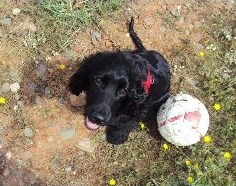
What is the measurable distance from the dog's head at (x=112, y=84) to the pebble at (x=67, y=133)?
0.72 metres

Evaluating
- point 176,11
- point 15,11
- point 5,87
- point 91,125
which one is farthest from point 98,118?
→ point 176,11

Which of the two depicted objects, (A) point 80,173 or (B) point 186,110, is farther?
(A) point 80,173

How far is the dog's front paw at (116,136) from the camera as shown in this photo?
4516mm

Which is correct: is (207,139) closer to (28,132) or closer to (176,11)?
(176,11)

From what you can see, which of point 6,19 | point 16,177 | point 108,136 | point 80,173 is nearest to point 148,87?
point 108,136

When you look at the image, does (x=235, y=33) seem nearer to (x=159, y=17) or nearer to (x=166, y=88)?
(x=159, y=17)

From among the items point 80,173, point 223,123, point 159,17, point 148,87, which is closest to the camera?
point 148,87

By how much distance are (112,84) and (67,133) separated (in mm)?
1081

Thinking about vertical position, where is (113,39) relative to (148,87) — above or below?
below

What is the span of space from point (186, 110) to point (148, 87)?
41 centimetres

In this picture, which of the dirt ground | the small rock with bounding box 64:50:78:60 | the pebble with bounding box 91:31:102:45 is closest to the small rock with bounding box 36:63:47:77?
the dirt ground

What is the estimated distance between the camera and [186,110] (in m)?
4.20

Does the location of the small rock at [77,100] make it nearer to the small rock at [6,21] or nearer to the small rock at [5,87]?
the small rock at [5,87]

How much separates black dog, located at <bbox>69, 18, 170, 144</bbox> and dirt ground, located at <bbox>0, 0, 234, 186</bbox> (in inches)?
10.7
